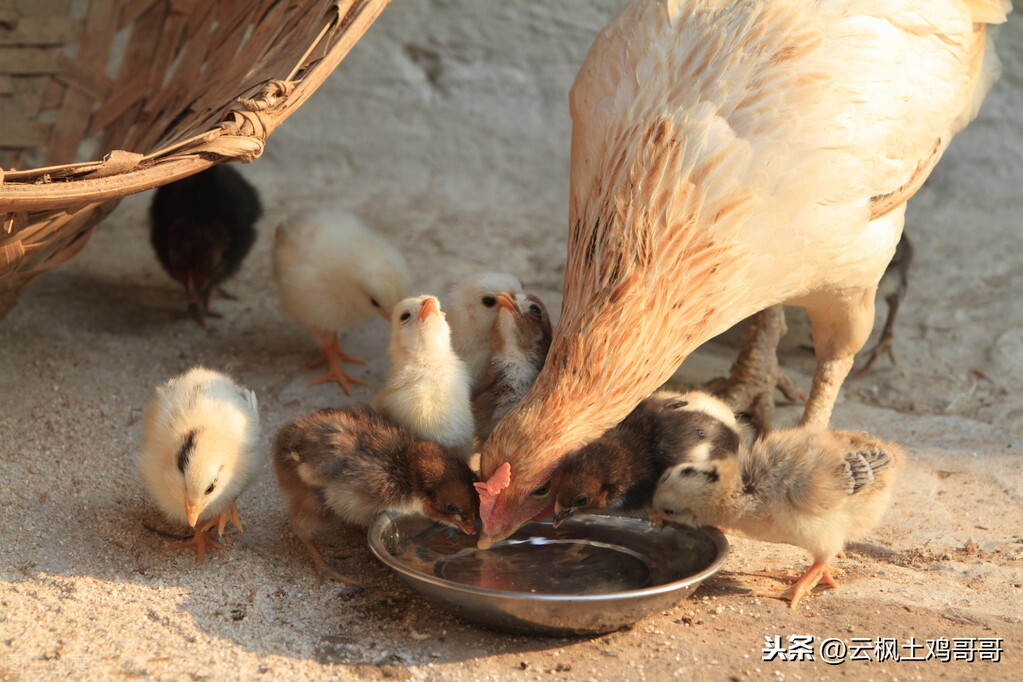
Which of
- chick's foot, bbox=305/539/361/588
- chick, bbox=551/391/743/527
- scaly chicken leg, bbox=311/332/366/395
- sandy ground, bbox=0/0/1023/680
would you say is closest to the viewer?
sandy ground, bbox=0/0/1023/680

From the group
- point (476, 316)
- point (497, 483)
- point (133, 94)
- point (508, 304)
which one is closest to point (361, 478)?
point (497, 483)

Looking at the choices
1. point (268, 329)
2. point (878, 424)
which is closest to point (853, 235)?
point (878, 424)

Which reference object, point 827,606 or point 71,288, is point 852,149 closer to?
point 827,606

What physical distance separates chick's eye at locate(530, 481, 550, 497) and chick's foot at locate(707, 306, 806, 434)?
1.39m

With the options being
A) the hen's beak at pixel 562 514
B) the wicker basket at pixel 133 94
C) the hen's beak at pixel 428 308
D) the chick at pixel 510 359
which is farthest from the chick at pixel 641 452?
the wicker basket at pixel 133 94

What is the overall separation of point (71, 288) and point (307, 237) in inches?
51.7

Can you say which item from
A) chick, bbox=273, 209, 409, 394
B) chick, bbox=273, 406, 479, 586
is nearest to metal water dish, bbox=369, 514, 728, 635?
chick, bbox=273, 406, 479, 586

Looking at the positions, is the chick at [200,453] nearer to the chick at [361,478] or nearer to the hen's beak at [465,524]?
the chick at [361,478]

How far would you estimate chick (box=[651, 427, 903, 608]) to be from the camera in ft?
8.37

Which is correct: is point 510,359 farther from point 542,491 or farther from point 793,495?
point 793,495

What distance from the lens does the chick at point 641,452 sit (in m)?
2.51

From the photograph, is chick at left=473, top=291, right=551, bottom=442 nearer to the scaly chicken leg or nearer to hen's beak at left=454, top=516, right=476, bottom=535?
hen's beak at left=454, top=516, right=476, bottom=535

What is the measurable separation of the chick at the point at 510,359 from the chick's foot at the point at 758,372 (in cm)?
95

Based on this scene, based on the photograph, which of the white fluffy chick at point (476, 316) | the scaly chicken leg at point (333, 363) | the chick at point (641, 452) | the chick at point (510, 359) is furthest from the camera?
the scaly chicken leg at point (333, 363)
